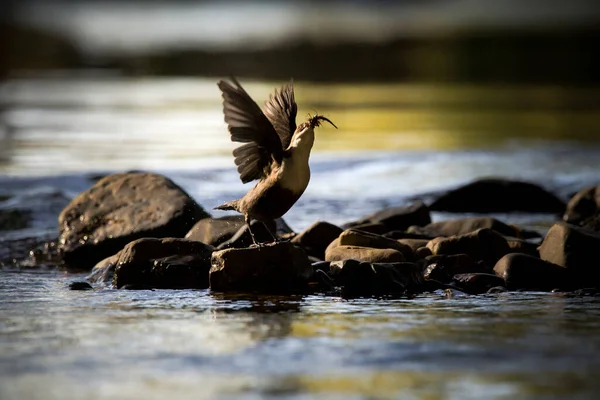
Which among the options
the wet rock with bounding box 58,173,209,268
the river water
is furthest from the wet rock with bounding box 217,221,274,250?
the river water

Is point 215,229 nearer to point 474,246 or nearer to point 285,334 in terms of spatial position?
point 474,246

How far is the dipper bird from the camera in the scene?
25.8ft

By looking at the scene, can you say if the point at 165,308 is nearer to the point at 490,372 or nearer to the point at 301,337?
the point at 301,337

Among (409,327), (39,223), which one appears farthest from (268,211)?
(39,223)

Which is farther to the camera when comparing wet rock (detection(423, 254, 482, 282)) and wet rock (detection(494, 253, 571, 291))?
wet rock (detection(423, 254, 482, 282))

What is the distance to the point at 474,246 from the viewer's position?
30.6 ft

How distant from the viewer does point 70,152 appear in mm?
18797

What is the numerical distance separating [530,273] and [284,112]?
6.93ft

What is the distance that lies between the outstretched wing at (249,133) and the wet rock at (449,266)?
1517 mm

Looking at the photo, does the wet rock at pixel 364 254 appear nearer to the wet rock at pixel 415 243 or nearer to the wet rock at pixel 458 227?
the wet rock at pixel 415 243

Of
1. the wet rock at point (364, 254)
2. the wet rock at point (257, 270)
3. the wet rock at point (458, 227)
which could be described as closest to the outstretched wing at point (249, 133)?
the wet rock at point (257, 270)

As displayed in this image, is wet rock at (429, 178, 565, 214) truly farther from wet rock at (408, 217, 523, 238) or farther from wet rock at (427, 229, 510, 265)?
wet rock at (427, 229, 510, 265)

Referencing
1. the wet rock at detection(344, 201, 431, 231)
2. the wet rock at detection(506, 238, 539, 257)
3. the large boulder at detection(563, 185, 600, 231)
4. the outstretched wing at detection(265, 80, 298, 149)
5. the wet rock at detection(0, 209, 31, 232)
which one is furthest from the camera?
the wet rock at detection(0, 209, 31, 232)

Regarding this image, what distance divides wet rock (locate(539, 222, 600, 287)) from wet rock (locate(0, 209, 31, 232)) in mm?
5533
